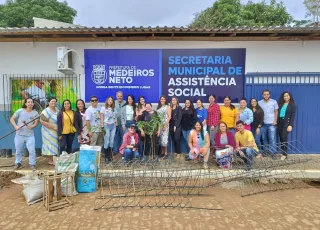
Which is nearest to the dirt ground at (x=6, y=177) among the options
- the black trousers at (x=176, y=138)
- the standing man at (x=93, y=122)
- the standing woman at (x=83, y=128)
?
the standing woman at (x=83, y=128)

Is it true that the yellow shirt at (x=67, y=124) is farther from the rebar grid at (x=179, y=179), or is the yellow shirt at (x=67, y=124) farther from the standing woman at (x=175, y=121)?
the standing woman at (x=175, y=121)

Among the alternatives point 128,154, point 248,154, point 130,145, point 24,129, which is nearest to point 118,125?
point 130,145

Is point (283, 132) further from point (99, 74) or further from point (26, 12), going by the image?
point (26, 12)

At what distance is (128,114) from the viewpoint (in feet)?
23.5

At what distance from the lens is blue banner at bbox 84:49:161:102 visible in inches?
306

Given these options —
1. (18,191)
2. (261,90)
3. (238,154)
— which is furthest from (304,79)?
(18,191)

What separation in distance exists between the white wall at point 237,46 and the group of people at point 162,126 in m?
1.07

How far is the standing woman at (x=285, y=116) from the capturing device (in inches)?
Answer: 274

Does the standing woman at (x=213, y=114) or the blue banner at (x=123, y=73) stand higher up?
the blue banner at (x=123, y=73)

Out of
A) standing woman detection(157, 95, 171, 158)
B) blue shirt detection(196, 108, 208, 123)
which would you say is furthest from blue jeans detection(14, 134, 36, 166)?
blue shirt detection(196, 108, 208, 123)

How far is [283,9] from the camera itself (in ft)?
62.9

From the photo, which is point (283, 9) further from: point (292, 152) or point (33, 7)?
point (33, 7)

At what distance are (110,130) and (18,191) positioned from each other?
2353 millimetres

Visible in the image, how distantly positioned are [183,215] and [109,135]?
10.5 feet
